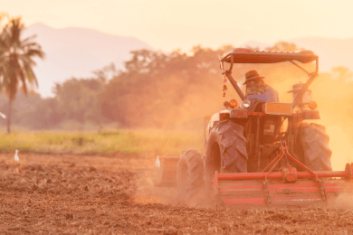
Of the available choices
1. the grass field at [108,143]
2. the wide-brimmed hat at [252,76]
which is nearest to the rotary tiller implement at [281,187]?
the wide-brimmed hat at [252,76]

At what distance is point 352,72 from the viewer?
76.6 feet

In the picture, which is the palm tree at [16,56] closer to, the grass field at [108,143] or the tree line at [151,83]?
the tree line at [151,83]

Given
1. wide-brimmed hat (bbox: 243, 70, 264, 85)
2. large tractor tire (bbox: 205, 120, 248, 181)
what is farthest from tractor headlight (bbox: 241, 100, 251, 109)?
wide-brimmed hat (bbox: 243, 70, 264, 85)

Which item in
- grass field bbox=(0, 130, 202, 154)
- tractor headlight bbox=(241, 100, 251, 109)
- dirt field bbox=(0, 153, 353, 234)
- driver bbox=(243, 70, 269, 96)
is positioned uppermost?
driver bbox=(243, 70, 269, 96)

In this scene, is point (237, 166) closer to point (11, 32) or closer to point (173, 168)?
point (173, 168)

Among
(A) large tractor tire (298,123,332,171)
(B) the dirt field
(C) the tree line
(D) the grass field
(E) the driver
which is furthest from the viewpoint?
(C) the tree line

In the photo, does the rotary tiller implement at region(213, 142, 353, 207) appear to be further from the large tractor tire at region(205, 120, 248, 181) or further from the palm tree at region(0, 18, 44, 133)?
the palm tree at region(0, 18, 44, 133)

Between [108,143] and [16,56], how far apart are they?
801 inches

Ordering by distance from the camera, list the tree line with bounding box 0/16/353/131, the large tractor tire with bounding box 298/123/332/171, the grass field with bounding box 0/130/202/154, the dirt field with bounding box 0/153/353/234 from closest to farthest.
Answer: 1. the dirt field with bounding box 0/153/353/234
2. the large tractor tire with bounding box 298/123/332/171
3. the grass field with bounding box 0/130/202/154
4. the tree line with bounding box 0/16/353/131

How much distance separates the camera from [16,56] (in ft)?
146

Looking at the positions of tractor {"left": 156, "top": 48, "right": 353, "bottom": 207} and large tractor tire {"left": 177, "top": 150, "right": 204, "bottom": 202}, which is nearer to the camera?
tractor {"left": 156, "top": 48, "right": 353, "bottom": 207}

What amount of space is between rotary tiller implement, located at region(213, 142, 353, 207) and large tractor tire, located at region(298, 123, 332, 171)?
0.96 ft

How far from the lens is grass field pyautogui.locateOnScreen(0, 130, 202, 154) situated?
86.5ft

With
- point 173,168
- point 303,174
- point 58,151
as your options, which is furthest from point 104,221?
point 58,151
